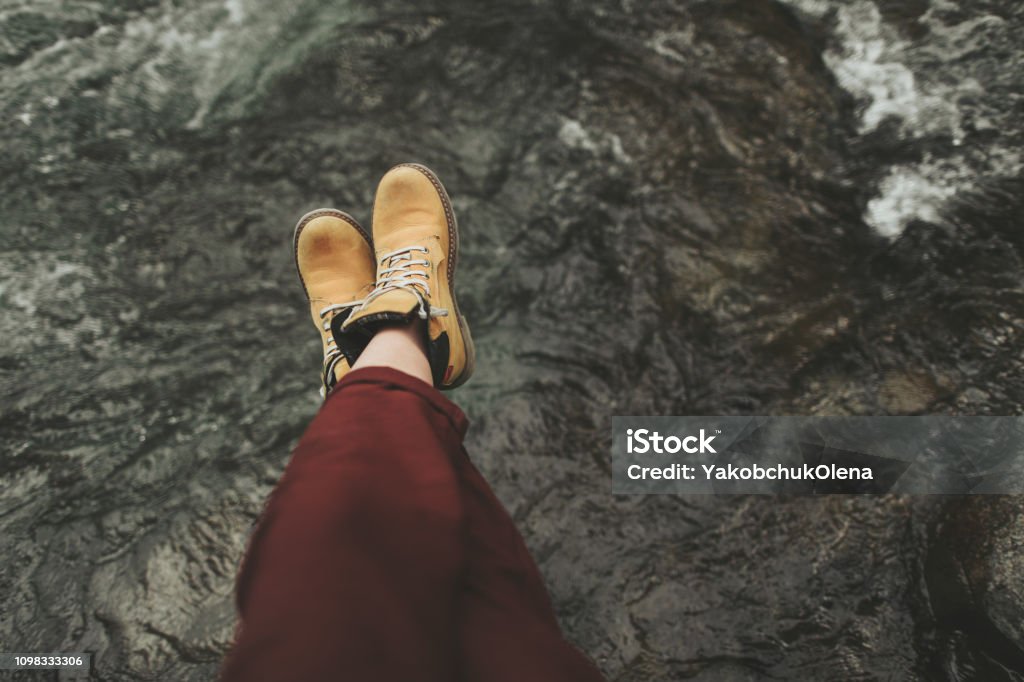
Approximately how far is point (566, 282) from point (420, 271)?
0.61m

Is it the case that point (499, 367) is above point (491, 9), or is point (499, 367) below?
below

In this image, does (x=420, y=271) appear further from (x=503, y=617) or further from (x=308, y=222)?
(x=503, y=617)

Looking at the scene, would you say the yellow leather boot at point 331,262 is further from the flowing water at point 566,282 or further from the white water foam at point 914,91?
the white water foam at point 914,91

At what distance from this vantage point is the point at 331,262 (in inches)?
83.9

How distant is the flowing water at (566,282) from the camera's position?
5.43ft

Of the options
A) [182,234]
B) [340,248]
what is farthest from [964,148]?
[182,234]

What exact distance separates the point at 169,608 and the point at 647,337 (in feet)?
5.49

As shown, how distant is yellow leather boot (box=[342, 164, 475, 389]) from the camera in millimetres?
1591

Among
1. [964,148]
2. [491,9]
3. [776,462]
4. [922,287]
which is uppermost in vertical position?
[491,9]

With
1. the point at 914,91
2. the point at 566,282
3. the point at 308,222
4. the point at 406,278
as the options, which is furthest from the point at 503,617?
the point at 914,91

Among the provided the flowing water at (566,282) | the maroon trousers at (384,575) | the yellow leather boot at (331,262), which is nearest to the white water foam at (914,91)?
the flowing water at (566,282)

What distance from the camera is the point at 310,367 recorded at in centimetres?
220

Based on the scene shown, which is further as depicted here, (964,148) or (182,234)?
(182,234)

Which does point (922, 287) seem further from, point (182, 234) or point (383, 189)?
point (182, 234)
